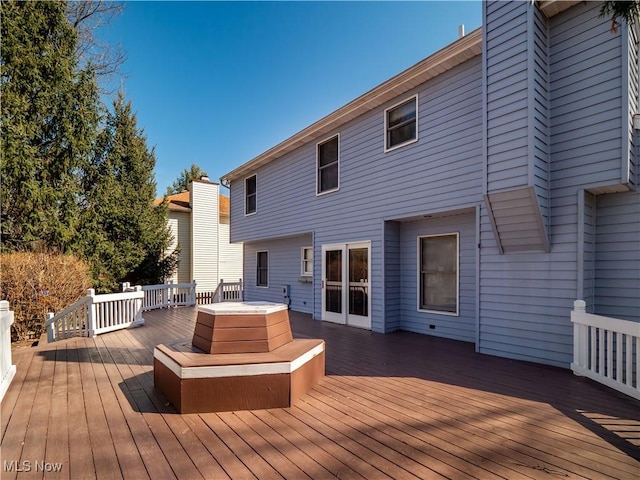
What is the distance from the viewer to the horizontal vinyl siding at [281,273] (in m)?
9.65

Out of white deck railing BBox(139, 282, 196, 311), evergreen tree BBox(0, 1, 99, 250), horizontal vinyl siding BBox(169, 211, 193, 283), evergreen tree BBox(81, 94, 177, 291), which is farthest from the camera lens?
horizontal vinyl siding BBox(169, 211, 193, 283)

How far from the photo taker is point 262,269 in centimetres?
1172

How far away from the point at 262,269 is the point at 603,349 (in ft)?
31.8

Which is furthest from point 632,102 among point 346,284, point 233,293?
point 233,293

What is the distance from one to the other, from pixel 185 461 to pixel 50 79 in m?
12.4

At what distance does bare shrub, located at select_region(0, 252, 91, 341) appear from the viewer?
21.0 feet

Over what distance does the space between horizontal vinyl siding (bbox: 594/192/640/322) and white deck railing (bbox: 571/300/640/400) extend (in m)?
0.53

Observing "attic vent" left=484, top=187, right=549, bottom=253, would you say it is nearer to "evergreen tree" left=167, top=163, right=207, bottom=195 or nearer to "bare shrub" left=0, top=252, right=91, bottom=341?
"bare shrub" left=0, top=252, right=91, bottom=341

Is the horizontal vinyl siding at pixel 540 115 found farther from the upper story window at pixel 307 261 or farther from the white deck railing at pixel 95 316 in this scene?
the white deck railing at pixel 95 316

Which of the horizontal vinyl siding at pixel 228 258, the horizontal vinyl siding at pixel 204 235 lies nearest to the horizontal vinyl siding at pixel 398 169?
the horizontal vinyl siding at pixel 204 235

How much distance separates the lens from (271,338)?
340 cm

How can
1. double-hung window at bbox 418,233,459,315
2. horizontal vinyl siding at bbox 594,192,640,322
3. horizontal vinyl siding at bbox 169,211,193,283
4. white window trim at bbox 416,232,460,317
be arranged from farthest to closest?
horizontal vinyl siding at bbox 169,211,193,283 < double-hung window at bbox 418,233,459,315 < white window trim at bbox 416,232,460,317 < horizontal vinyl siding at bbox 594,192,640,322

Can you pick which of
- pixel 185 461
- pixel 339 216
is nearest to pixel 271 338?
pixel 185 461

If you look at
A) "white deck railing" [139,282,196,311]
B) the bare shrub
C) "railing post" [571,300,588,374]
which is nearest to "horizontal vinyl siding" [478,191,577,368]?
"railing post" [571,300,588,374]
